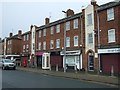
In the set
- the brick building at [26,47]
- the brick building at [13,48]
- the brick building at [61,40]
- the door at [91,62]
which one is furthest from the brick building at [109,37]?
the brick building at [13,48]

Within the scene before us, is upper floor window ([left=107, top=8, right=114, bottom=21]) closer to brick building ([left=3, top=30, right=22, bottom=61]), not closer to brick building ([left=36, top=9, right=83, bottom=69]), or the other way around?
brick building ([left=36, top=9, right=83, bottom=69])

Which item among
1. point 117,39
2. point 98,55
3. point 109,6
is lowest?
point 98,55

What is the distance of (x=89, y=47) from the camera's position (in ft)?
76.5

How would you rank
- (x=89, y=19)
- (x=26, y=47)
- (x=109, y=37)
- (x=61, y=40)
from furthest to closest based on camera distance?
(x=26, y=47) < (x=61, y=40) < (x=89, y=19) < (x=109, y=37)

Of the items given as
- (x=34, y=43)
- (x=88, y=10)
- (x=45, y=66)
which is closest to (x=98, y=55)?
(x=88, y=10)

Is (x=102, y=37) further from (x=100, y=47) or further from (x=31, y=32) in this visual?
(x=31, y=32)

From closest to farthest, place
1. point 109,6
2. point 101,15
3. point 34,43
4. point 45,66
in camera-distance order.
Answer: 1. point 109,6
2. point 101,15
3. point 45,66
4. point 34,43

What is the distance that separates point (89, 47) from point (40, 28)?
1500 cm

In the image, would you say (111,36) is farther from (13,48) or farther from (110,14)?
(13,48)

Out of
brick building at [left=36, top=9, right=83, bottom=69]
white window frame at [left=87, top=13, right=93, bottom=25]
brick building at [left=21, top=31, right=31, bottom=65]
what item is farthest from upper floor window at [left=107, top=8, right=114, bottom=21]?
brick building at [left=21, top=31, right=31, bottom=65]

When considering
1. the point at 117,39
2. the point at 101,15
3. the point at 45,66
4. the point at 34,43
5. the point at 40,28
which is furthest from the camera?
the point at 34,43

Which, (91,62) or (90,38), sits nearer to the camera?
(91,62)

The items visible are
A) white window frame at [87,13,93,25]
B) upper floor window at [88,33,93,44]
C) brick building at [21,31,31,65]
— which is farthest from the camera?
brick building at [21,31,31,65]

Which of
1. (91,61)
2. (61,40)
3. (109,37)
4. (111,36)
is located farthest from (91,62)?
(61,40)
